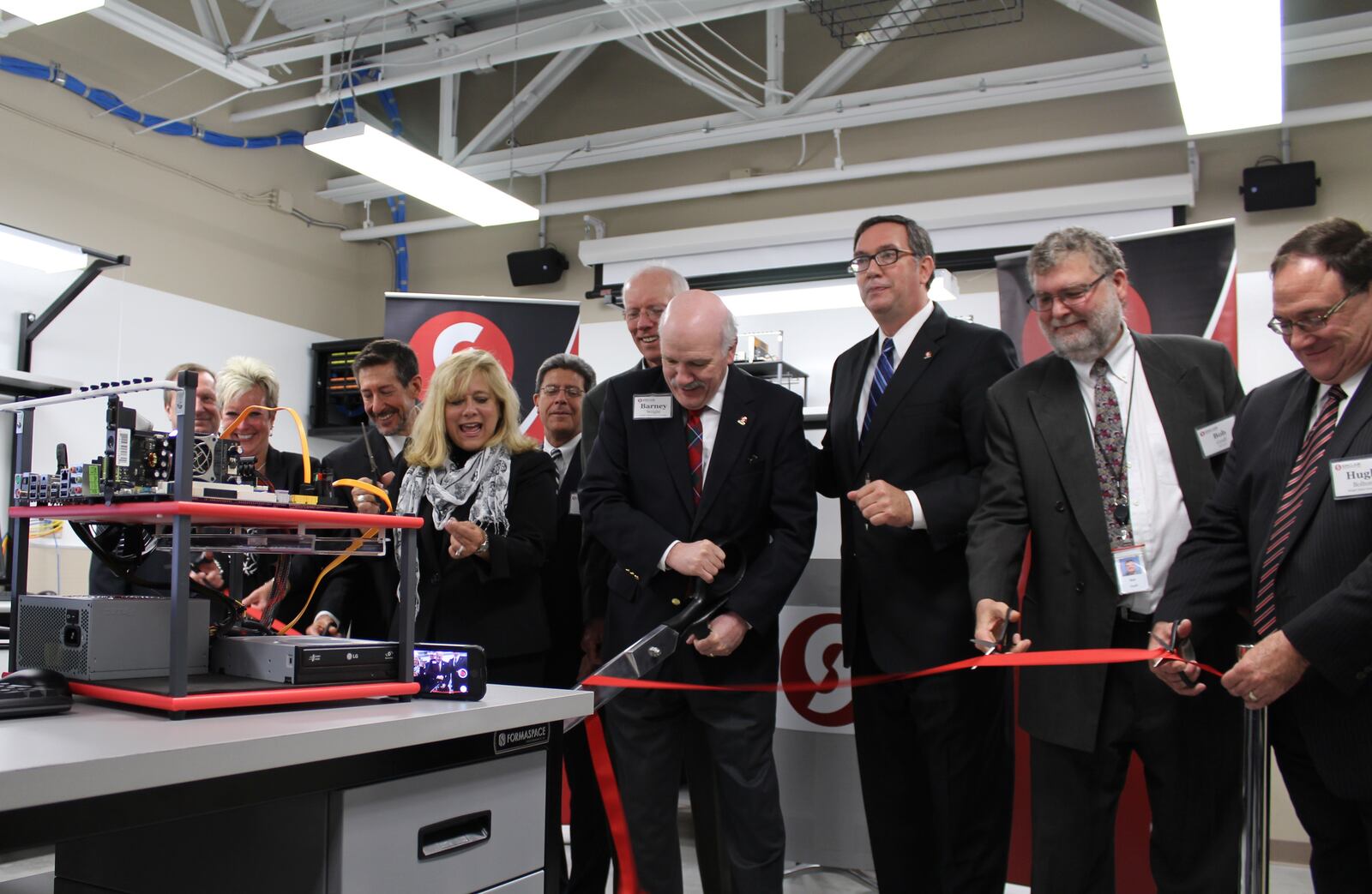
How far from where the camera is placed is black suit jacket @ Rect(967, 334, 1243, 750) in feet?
6.58

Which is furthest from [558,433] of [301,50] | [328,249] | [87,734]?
[328,249]

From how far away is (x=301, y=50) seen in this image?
20.1ft

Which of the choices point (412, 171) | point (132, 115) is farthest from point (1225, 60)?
point (132, 115)

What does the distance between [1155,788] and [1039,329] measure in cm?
343

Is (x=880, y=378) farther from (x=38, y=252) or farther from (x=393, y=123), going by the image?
(x=393, y=123)

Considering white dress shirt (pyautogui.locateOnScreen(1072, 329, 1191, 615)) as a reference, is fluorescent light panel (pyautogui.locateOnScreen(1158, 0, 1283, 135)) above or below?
above

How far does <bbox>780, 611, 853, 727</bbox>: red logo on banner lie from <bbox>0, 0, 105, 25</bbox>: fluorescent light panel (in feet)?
11.4

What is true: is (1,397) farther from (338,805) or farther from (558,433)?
(338,805)

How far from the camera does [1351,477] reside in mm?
1691

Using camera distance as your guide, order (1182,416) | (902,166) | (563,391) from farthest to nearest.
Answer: (902,166) → (563,391) → (1182,416)

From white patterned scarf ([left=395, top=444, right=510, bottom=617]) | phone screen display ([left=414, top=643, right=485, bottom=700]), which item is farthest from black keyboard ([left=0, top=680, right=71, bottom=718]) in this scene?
white patterned scarf ([left=395, top=444, right=510, bottom=617])

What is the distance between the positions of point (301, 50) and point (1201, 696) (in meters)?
5.92

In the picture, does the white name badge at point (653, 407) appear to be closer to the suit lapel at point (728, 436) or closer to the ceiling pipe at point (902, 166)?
the suit lapel at point (728, 436)

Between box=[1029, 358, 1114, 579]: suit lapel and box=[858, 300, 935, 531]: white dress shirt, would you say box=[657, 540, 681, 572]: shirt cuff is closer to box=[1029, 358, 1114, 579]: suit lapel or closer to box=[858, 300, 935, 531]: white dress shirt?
box=[858, 300, 935, 531]: white dress shirt
